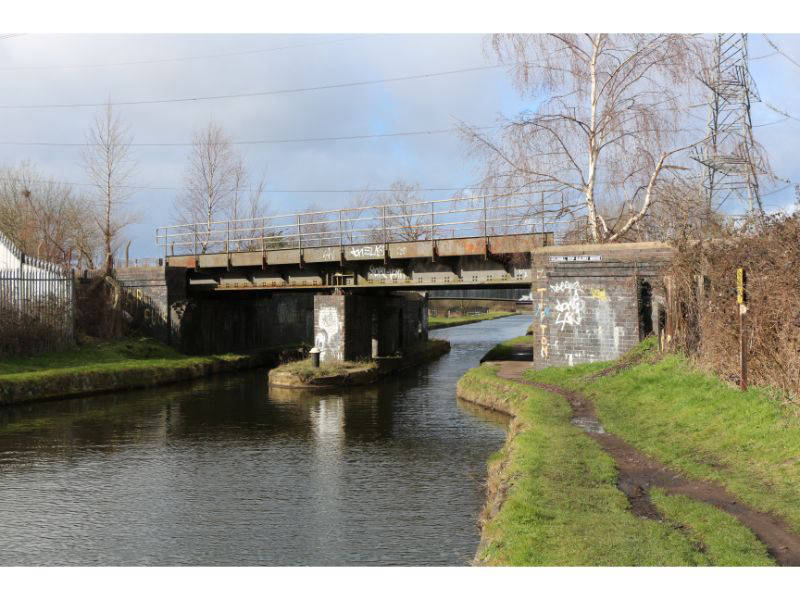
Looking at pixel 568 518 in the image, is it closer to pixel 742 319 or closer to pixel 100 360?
pixel 742 319

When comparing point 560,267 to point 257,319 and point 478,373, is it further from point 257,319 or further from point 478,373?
point 257,319

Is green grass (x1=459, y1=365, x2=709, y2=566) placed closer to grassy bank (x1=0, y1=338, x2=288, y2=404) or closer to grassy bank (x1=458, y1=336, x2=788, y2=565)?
grassy bank (x1=458, y1=336, x2=788, y2=565)

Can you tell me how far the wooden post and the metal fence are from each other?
74.3 ft

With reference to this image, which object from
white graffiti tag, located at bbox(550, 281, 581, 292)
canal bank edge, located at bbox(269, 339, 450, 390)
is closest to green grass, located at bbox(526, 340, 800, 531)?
white graffiti tag, located at bbox(550, 281, 581, 292)

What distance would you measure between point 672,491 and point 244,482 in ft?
22.2

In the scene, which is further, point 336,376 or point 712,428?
point 336,376

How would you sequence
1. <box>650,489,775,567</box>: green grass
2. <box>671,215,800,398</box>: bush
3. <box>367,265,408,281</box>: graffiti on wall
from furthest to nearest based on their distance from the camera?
<box>367,265,408,281</box>: graffiti on wall
<box>671,215,800,398</box>: bush
<box>650,489,775,567</box>: green grass

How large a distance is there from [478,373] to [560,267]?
167 inches

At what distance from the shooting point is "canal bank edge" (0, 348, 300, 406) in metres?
21.0

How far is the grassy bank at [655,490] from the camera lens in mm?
6426

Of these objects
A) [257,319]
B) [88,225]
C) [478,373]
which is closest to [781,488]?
[478,373]

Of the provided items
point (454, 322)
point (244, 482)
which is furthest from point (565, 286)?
point (454, 322)

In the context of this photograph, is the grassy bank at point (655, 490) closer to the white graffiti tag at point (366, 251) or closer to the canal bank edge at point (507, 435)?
the canal bank edge at point (507, 435)

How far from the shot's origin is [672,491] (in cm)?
857
